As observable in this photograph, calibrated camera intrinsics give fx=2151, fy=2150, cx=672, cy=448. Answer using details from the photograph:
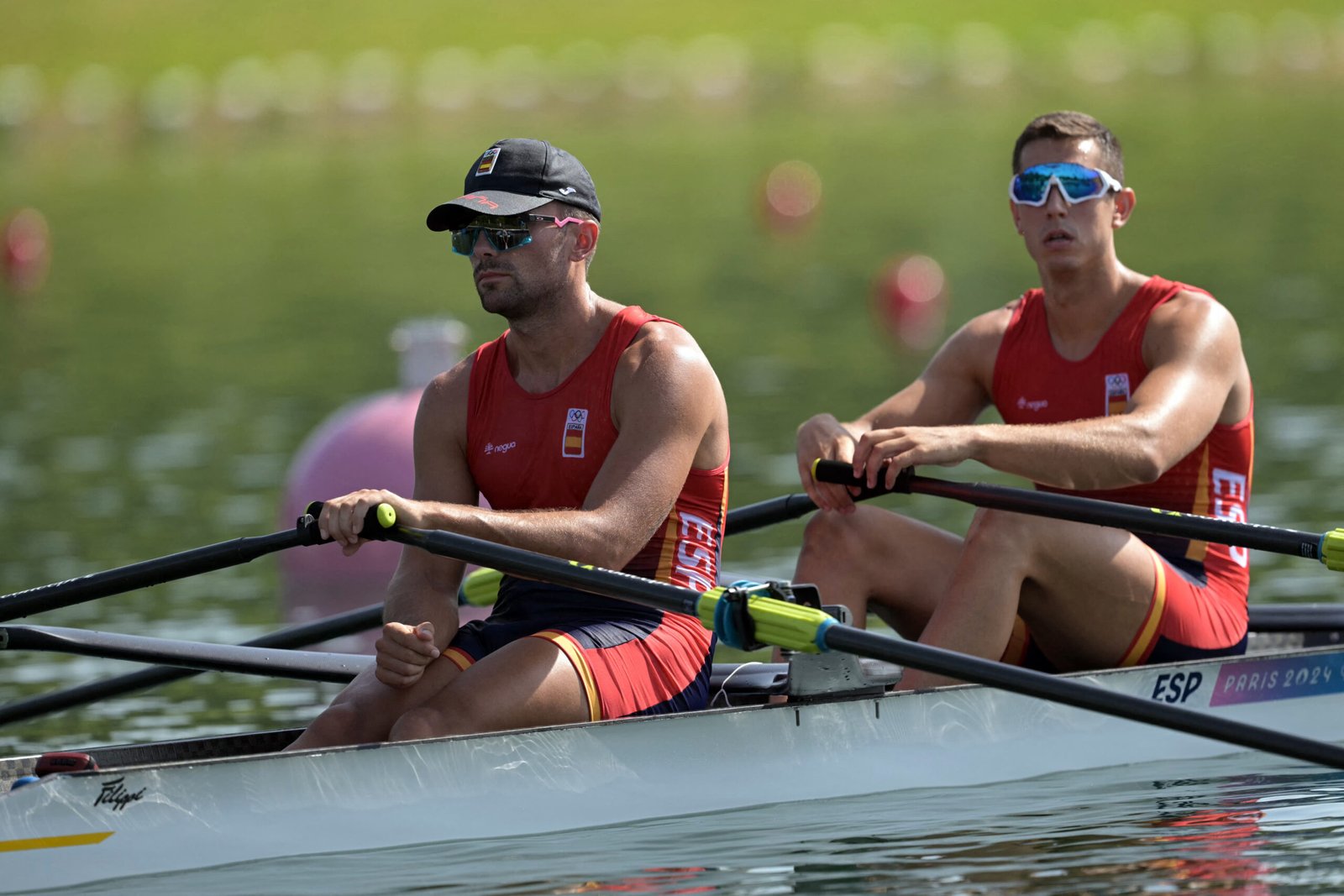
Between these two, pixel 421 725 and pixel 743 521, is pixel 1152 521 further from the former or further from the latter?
pixel 421 725

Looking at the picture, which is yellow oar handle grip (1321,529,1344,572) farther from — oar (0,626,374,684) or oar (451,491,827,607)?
oar (0,626,374,684)

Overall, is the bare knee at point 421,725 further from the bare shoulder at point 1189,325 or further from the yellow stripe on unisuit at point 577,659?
the bare shoulder at point 1189,325

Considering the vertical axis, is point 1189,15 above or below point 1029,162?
above

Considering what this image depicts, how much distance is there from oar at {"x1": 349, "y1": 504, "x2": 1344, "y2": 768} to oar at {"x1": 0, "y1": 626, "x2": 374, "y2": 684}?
1308mm

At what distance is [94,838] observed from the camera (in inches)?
234

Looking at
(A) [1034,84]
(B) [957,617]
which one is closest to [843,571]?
(B) [957,617]

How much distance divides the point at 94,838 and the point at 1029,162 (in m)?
3.99

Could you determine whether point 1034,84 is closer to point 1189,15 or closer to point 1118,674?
point 1189,15

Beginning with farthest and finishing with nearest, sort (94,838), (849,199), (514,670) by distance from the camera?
(849,199), (514,670), (94,838)

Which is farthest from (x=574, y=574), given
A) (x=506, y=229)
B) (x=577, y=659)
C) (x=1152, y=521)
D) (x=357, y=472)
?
(x=357, y=472)

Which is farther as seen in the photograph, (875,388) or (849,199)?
(849,199)

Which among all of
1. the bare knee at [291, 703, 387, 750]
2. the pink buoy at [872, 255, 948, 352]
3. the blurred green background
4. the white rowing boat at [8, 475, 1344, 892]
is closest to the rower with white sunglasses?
the white rowing boat at [8, 475, 1344, 892]

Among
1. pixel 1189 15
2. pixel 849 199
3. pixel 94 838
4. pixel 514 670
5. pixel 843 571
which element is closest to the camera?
pixel 94 838

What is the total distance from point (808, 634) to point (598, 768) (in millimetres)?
813
